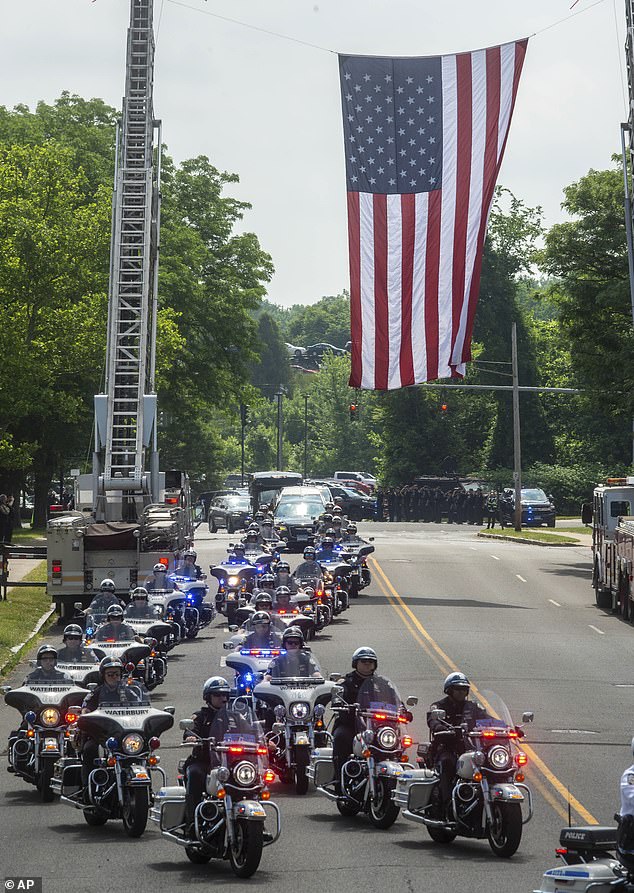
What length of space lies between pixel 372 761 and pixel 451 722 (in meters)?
0.95

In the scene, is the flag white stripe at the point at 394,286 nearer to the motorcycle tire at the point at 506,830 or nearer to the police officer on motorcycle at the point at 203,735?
the police officer on motorcycle at the point at 203,735

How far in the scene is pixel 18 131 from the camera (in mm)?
61375

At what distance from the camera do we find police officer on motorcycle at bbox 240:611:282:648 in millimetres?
18750

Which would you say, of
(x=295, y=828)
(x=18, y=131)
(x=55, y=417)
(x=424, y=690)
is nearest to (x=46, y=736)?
(x=295, y=828)

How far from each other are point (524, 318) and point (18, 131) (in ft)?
171

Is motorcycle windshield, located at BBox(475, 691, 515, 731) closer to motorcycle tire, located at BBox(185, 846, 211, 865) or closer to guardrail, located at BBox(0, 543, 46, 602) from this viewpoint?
motorcycle tire, located at BBox(185, 846, 211, 865)

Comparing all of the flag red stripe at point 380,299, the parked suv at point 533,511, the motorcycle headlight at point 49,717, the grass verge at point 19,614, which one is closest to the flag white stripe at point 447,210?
the flag red stripe at point 380,299

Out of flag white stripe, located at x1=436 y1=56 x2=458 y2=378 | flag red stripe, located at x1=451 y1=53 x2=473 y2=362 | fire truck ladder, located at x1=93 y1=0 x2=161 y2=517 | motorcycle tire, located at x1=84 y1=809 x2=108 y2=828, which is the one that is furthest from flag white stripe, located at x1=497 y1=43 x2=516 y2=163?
motorcycle tire, located at x1=84 y1=809 x2=108 y2=828

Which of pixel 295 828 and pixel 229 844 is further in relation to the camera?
pixel 295 828

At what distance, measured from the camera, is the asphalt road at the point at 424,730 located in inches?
459

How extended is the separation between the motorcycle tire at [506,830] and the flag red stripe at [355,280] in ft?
66.9

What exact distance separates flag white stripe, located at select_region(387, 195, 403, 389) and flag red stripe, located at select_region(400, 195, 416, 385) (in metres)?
0.06

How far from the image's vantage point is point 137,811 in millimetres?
13125

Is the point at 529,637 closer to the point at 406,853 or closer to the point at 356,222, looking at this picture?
the point at 356,222
